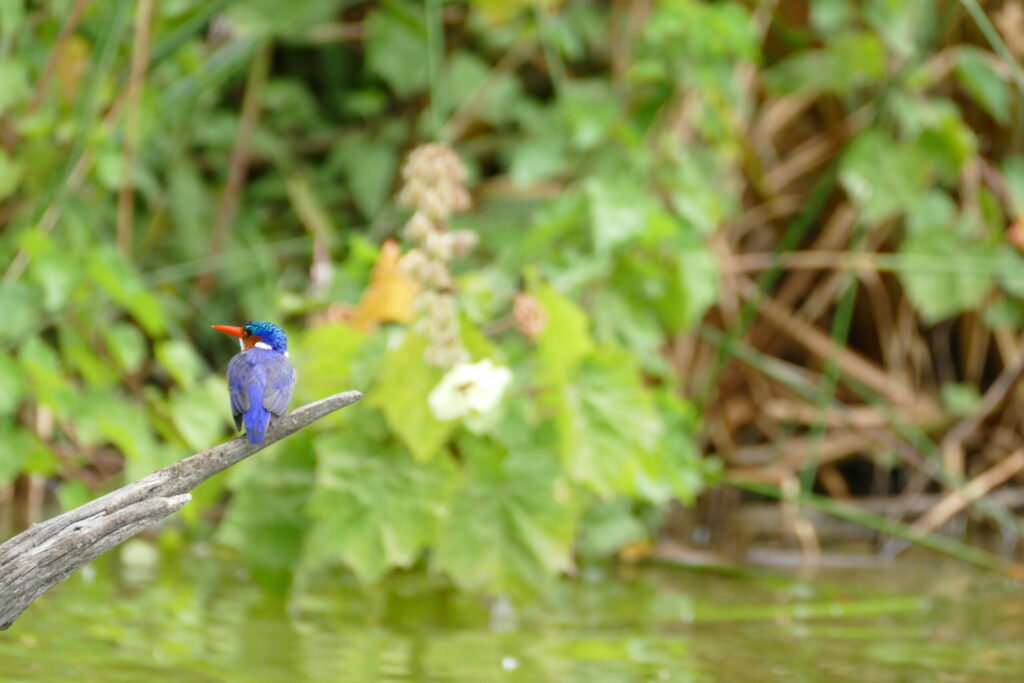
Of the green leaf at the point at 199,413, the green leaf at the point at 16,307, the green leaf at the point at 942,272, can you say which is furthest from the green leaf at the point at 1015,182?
the green leaf at the point at 16,307

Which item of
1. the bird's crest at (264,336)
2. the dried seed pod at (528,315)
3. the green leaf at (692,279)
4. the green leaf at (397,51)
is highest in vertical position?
the green leaf at (397,51)

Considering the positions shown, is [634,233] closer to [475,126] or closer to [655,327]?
[655,327]

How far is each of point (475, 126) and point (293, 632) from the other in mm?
2330

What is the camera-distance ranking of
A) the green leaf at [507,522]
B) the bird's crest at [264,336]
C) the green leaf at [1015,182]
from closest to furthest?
1. the bird's crest at [264,336]
2. the green leaf at [507,522]
3. the green leaf at [1015,182]

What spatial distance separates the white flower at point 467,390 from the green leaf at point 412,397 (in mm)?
35

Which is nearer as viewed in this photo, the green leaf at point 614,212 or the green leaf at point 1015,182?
the green leaf at point 614,212

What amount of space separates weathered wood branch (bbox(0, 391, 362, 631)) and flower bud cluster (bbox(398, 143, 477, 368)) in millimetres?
642

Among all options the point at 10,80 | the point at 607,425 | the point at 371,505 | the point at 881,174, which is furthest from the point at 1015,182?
the point at 10,80

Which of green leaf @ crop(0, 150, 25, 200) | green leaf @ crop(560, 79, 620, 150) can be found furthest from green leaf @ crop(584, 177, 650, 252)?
green leaf @ crop(0, 150, 25, 200)

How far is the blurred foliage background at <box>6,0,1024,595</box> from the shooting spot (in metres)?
2.33

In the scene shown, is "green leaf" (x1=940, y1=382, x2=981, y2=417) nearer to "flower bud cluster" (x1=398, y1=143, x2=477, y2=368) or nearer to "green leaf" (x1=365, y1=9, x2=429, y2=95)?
"green leaf" (x1=365, y1=9, x2=429, y2=95)

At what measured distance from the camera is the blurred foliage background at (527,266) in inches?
91.8

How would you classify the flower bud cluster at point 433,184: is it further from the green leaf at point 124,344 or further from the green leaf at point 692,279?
the green leaf at point 692,279

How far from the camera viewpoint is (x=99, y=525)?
1376 millimetres
